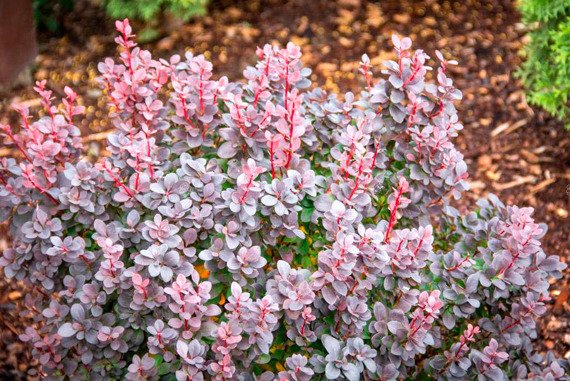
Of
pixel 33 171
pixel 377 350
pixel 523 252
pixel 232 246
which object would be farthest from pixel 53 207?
pixel 523 252

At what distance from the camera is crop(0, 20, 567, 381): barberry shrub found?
6.40 ft

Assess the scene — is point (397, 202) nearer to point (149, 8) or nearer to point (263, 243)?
point (263, 243)

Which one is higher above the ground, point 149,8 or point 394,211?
point 394,211

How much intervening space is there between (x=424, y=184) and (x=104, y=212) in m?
1.06

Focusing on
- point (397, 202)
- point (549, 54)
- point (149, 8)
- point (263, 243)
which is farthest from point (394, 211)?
point (149, 8)

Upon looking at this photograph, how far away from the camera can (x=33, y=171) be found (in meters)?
2.14

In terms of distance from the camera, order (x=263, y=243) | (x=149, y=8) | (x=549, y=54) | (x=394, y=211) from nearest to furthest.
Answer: (x=394, y=211)
(x=263, y=243)
(x=549, y=54)
(x=149, y=8)

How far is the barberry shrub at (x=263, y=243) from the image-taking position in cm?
195

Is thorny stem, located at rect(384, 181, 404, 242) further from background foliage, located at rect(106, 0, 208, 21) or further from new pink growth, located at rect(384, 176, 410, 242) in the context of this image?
background foliage, located at rect(106, 0, 208, 21)

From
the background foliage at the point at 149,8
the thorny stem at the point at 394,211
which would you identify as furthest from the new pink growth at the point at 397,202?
the background foliage at the point at 149,8

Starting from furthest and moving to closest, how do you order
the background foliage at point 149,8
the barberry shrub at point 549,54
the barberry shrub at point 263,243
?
the background foliage at point 149,8 → the barberry shrub at point 549,54 → the barberry shrub at point 263,243

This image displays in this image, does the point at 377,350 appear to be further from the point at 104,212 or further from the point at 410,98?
the point at 104,212

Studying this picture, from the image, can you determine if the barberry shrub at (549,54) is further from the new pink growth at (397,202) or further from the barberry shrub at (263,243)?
the new pink growth at (397,202)

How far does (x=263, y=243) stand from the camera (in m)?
2.16
